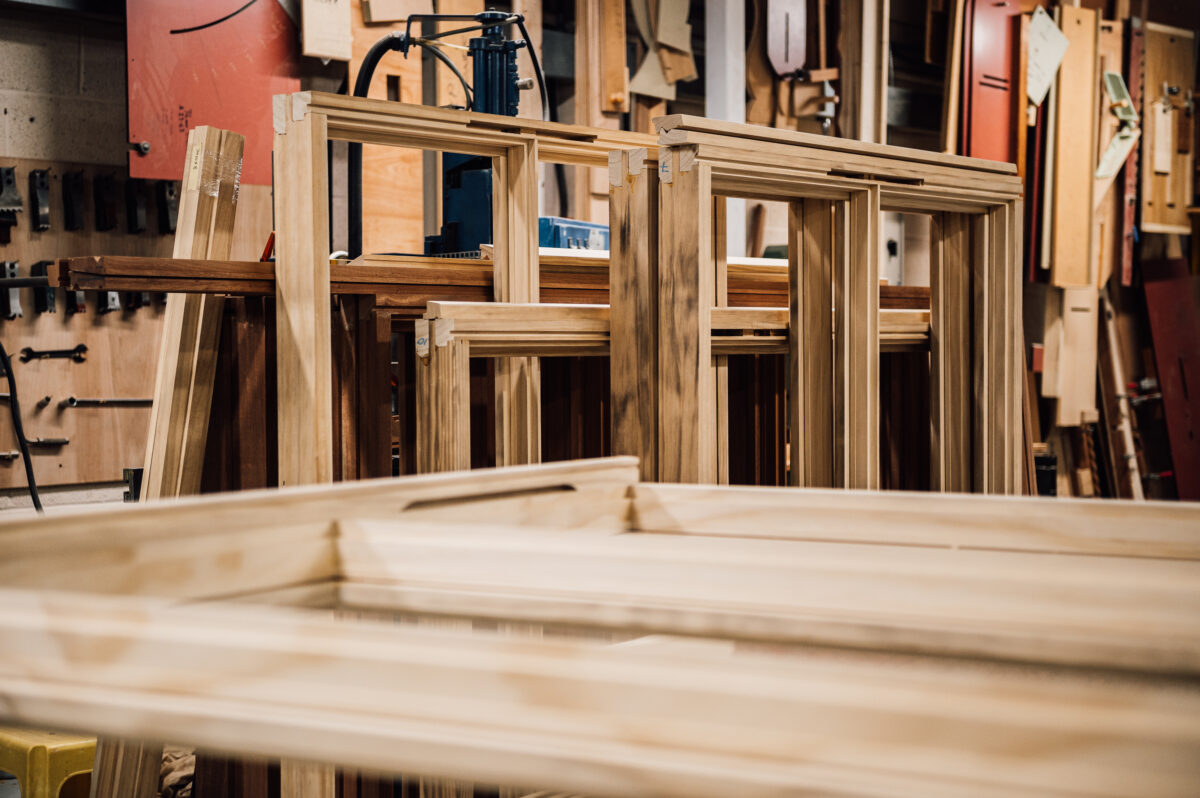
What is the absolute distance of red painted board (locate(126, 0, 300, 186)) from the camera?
398cm

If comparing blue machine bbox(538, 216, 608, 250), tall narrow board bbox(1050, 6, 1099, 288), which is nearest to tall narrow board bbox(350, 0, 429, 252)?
blue machine bbox(538, 216, 608, 250)

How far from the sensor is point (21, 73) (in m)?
3.85

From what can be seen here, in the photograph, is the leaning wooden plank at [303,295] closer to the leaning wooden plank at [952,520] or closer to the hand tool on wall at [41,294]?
the leaning wooden plank at [952,520]

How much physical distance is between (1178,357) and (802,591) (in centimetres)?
625

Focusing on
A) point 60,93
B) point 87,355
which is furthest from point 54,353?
point 60,93

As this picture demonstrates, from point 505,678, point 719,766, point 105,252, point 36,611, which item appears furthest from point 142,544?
point 105,252

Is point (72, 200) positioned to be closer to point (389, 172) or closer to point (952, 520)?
point (389, 172)

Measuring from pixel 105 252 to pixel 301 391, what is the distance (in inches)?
→ 87.4

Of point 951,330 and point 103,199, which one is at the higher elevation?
point 103,199

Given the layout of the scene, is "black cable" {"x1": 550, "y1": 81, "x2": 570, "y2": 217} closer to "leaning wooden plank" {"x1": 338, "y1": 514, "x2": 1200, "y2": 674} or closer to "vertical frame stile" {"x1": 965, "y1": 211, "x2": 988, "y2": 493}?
"vertical frame stile" {"x1": 965, "y1": 211, "x2": 988, "y2": 493}

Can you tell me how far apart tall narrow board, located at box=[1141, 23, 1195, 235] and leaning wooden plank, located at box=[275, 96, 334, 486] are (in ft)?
17.5

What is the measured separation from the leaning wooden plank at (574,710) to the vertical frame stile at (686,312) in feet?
4.48

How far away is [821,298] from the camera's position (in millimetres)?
2287

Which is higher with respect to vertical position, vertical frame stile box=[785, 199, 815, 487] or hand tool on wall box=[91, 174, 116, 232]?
hand tool on wall box=[91, 174, 116, 232]
